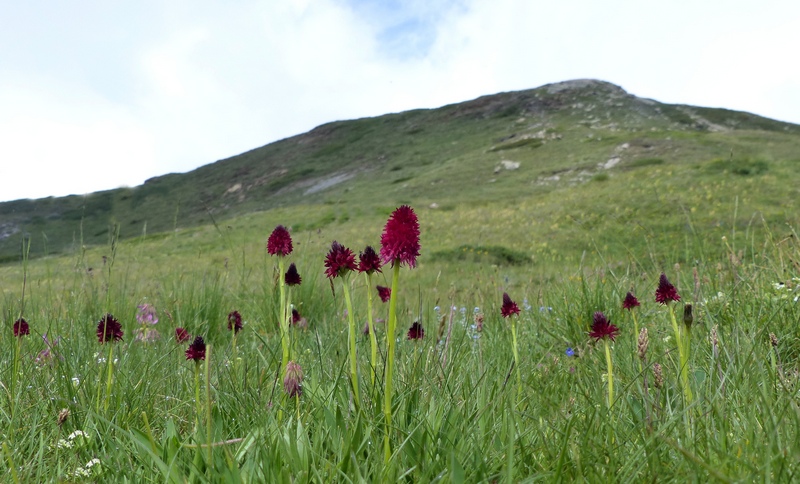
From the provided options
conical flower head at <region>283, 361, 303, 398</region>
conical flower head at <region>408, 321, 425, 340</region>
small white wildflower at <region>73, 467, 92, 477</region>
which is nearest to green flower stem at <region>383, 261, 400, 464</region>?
conical flower head at <region>283, 361, 303, 398</region>

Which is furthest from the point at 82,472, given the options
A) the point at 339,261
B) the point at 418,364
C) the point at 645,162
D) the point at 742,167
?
the point at 645,162

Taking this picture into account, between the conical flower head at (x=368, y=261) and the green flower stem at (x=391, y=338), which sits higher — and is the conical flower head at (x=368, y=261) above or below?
above

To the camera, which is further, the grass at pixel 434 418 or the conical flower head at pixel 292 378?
the conical flower head at pixel 292 378

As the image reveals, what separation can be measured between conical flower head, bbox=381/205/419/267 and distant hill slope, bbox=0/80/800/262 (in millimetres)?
22644

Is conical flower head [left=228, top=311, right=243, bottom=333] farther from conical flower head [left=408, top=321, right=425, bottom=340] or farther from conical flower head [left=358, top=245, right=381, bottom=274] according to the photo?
conical flower head [left=358, top=245, right=381, bottom=274]

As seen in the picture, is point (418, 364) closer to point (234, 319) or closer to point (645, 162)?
point (234, 319)

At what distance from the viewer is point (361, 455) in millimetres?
1735

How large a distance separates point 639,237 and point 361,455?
15549mm

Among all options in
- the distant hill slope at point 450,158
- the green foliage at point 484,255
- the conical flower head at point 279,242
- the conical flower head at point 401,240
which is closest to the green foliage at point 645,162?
the distant hill slope at point 450,158

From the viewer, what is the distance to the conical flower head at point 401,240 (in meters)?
1.51

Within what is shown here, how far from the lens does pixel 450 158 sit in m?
52.8

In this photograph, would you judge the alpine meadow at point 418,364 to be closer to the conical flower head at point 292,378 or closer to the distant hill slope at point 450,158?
the conical flower head at point 292,378

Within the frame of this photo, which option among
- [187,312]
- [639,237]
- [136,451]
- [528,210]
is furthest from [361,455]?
[528,210]

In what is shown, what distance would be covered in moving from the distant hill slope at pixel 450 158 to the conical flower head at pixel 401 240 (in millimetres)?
22644
